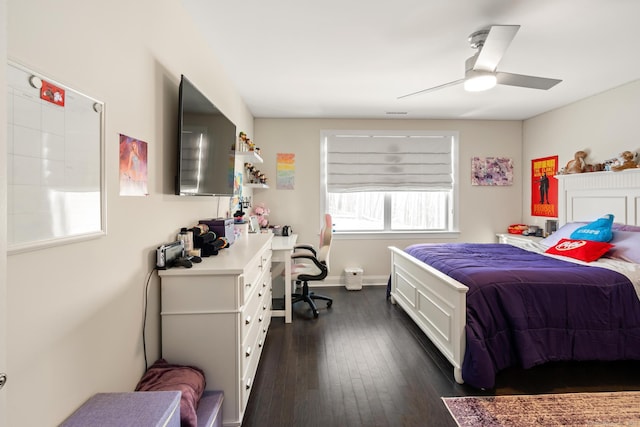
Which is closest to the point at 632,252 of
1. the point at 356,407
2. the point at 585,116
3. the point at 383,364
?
the point at 585,116

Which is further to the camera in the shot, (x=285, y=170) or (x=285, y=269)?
(x=285, y=170)

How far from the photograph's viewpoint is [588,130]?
3.80 metres

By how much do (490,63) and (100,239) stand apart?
2740 millimetres

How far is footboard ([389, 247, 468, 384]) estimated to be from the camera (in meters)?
2.19

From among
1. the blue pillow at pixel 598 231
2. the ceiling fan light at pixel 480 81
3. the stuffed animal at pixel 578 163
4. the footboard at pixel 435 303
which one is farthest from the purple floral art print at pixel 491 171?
the ceiling fan light at pixel 480 81

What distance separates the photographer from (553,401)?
1995 millimetres

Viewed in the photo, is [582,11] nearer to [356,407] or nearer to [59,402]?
[356,407]

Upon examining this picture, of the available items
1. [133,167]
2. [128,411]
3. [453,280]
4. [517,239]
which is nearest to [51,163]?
[133,167]

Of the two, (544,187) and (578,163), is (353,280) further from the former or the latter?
(578,163)

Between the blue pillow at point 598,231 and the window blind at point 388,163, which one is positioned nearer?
the blue pillow at point 598,231

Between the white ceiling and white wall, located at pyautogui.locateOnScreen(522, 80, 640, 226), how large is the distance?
15cm

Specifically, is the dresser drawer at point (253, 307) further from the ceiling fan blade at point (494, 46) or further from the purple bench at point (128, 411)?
→ the ceiling fan blade at point (494, 46)

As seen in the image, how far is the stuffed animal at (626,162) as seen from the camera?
3.19 metres

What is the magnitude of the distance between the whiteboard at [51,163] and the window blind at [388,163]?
12.2 feet
